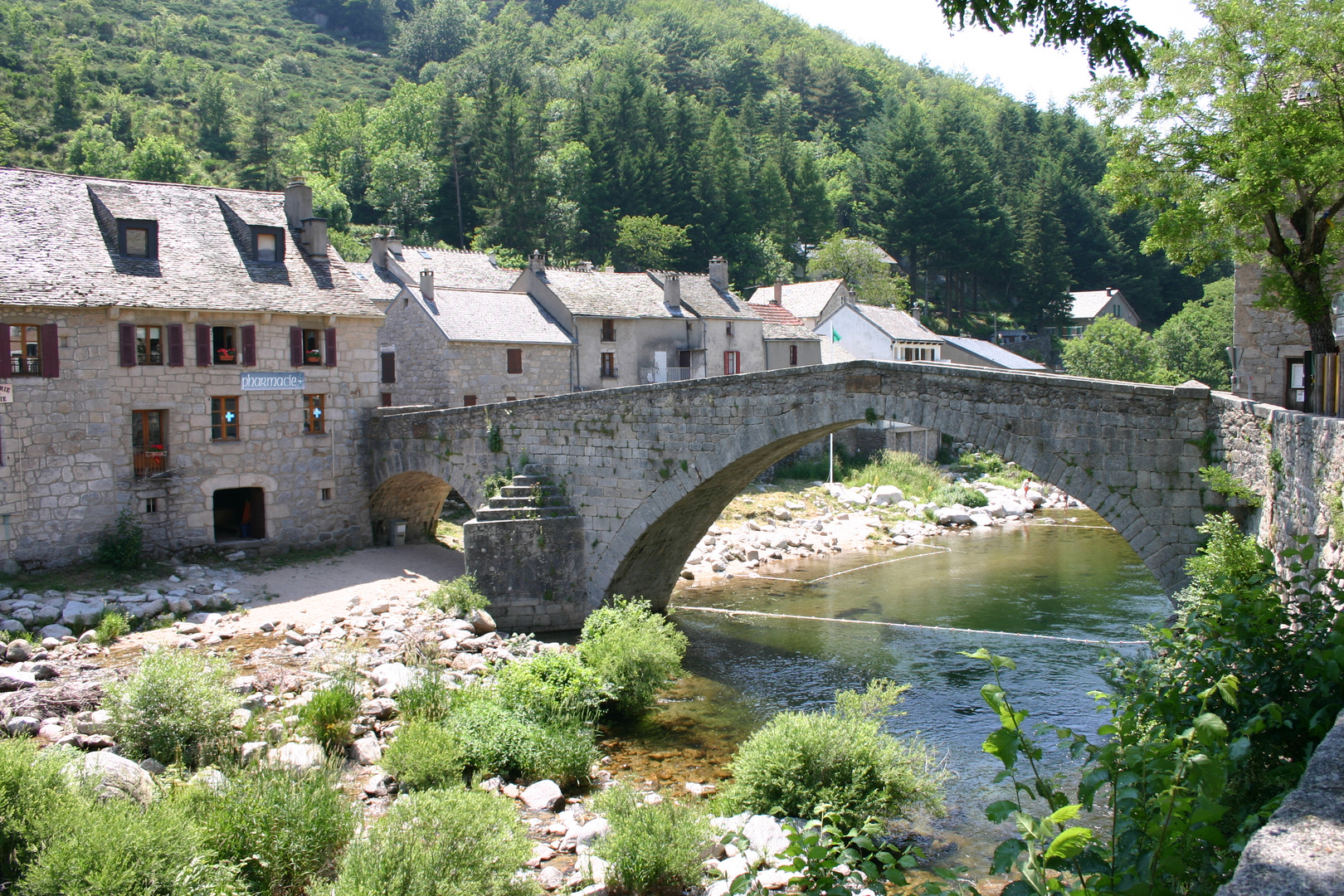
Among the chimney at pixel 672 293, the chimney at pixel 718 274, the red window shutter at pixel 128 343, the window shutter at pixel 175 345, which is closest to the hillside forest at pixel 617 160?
the chimney at pixel 718 274

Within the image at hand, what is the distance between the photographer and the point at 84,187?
1945 cm

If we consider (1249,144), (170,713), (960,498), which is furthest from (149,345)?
(960,498)

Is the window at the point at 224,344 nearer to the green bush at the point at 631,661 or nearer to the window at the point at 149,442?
the window at the point at 149,442

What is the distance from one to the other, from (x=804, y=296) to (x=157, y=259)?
29.6 metres

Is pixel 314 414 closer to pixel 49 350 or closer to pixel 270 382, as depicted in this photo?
pixel 270 382

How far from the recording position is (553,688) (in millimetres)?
12148

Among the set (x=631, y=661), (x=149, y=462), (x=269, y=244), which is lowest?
(x=631, y=661)

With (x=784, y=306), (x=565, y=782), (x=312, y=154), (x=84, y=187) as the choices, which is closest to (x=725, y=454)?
(x=565, y=782)

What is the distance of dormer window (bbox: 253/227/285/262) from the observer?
814 inches

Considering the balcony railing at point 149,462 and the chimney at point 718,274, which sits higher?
the chimney at point 718,274

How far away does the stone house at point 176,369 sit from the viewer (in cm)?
1688

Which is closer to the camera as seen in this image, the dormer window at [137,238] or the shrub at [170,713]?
the shrub at [170,713]

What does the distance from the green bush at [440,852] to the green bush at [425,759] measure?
50.9 inches

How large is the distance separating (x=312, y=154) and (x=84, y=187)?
44981 millimetres
